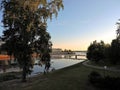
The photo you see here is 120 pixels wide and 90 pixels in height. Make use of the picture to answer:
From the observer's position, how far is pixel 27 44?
2970 cm

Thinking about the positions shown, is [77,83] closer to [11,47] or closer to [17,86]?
[17,86]

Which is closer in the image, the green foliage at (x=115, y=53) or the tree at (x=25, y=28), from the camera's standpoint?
the tree at (x=25, y=28)

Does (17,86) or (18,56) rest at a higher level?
(18,56)

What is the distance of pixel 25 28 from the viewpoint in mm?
29078

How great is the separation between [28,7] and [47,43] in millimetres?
5422

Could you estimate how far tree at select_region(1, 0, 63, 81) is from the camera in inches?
1144

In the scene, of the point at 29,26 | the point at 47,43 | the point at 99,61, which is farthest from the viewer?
the point at 99,61

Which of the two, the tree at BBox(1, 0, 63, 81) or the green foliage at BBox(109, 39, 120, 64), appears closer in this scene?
the tree at BBox(1, 0, 63, 81)

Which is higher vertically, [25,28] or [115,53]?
[25,28]

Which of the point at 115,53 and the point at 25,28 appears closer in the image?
the point at 25,28

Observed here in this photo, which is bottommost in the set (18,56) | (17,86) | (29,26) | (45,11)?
(17,86)

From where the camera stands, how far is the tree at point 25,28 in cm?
2905

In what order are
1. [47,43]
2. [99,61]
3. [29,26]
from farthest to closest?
[99,61], [47,43], [29,26]

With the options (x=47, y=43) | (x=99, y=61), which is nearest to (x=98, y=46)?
(x=99, y=61)
